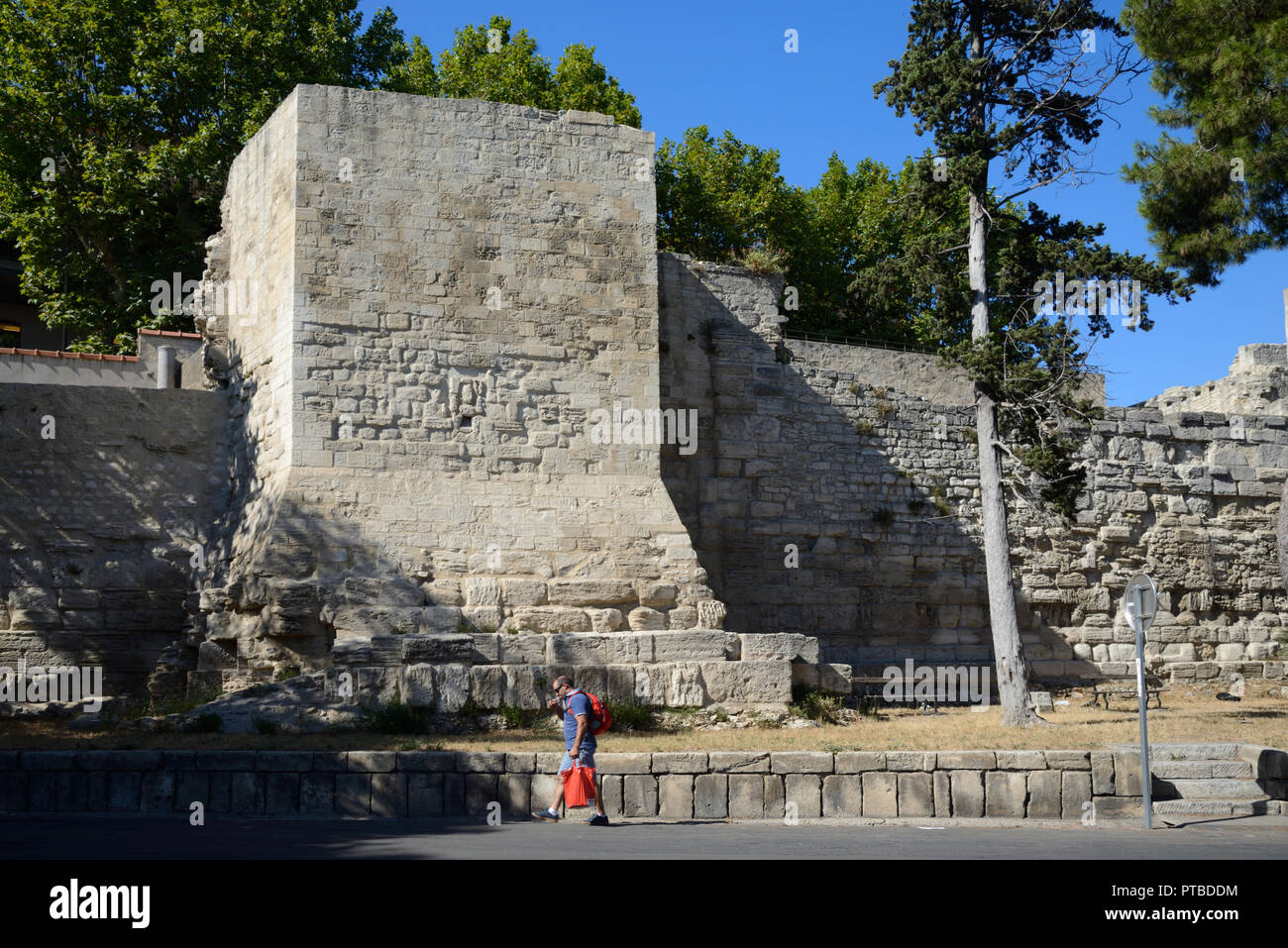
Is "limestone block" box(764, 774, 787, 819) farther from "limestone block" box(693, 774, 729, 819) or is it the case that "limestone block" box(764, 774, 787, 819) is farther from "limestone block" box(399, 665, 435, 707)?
"limestone block" box(399, 665, 435, 707)

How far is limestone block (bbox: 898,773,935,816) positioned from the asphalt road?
16 cm

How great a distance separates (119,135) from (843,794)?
58.4ft

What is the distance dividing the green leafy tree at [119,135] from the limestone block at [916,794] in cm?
1564

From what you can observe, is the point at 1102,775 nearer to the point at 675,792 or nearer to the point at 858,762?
the point at 858,762

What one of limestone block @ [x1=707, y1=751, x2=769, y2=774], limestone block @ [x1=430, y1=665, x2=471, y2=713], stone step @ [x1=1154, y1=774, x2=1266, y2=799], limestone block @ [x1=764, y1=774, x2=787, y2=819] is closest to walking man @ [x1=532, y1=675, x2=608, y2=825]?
limestone block @ [x1=707, y1=751, x2=769, y2=774]

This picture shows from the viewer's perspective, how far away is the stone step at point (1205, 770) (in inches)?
389

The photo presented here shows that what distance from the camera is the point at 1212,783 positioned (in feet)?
31.9

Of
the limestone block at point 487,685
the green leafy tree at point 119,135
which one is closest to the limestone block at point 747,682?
the limestone block at point 487,685

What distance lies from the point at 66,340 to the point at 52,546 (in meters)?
14.3

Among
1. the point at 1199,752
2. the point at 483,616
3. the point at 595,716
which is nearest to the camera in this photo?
the point at 595,716

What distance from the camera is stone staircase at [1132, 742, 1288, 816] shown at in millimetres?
9219

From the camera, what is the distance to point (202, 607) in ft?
40.9

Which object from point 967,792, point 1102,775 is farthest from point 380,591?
point 1102,775
